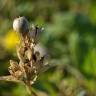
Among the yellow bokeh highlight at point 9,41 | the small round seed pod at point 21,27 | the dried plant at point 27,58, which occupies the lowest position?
the dried plant at point 27,58

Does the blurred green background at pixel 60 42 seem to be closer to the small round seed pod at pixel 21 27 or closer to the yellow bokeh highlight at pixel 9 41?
the yellow bokeh highlight at pixel 9 41

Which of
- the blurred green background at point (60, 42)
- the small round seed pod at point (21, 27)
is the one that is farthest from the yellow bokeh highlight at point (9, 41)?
the small round seed pod at point (21, 27)

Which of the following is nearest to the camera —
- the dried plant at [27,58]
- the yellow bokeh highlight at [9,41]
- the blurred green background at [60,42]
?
the dried plant at [27,58]

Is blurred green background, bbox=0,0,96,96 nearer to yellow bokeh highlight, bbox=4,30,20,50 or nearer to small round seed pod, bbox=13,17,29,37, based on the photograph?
yellow bokeh highlight, bbox=4,30,20,50

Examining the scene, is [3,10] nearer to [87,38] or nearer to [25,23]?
[87,38]

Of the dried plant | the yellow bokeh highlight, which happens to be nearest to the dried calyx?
the dried plant

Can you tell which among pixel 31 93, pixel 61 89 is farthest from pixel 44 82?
pixel 31 93

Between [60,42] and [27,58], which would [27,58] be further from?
[60,42]
